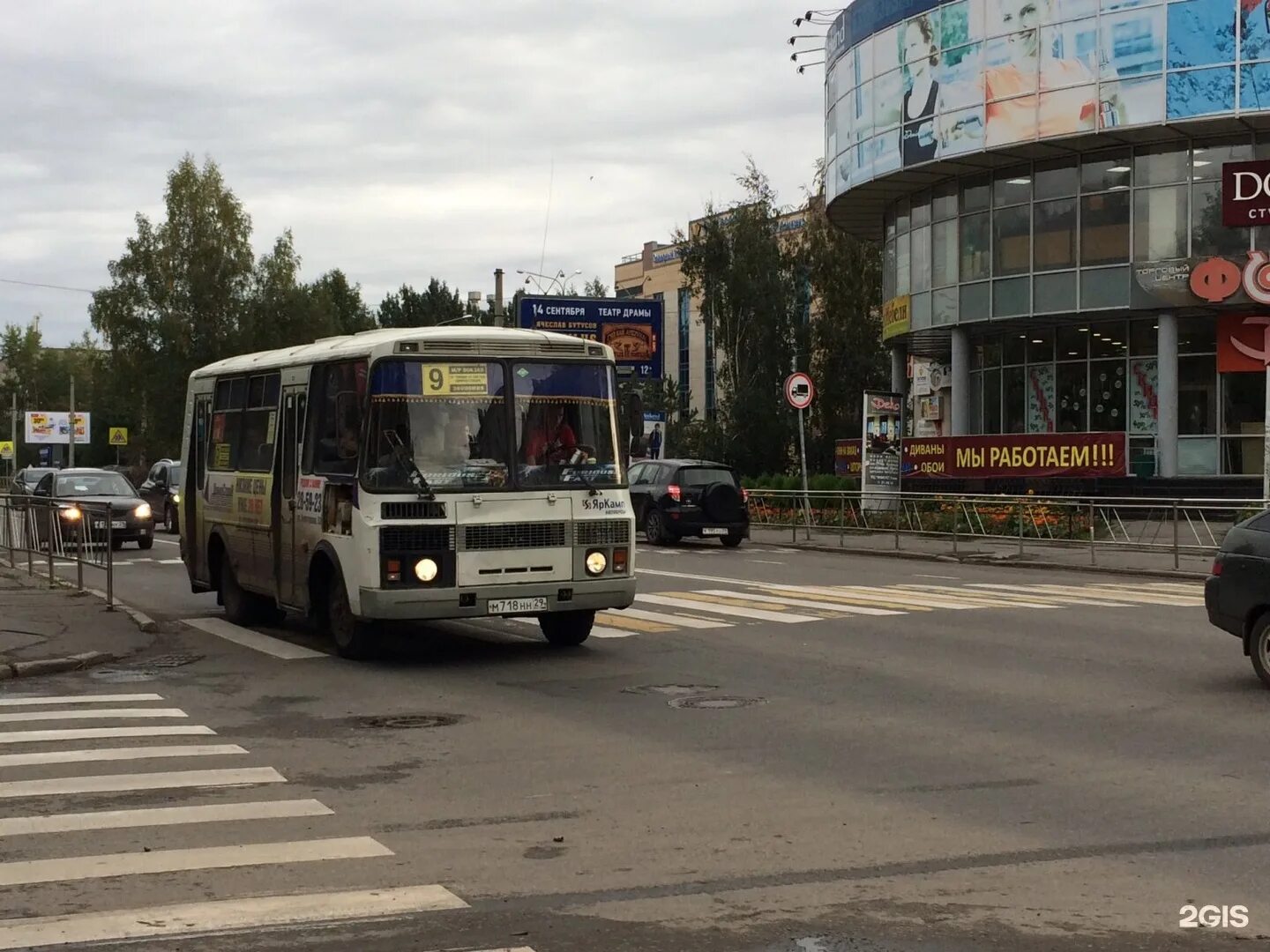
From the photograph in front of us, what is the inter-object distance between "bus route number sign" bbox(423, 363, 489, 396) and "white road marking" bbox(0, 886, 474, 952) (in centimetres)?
761

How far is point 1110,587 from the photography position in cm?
2183

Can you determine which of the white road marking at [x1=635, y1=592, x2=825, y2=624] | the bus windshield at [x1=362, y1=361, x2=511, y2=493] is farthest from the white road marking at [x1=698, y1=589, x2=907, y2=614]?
the bus windshield at [x1=362, y1=361, x2=511, y2=493]

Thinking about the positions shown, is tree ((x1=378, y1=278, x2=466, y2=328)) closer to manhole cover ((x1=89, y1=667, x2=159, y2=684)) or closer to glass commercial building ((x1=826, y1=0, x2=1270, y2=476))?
glass commercial building ((x1=826, y1=0, x2=1270, y2=476))

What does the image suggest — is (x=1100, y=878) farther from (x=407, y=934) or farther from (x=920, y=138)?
(x=920, y=138)

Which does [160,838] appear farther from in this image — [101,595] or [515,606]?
[101,595]

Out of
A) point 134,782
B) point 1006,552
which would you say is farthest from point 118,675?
point 1006,552

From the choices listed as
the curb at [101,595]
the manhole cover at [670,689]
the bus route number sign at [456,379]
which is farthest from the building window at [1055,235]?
the manhole cover at [670,689]

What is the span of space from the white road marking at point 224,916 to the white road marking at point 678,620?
10.4 meters

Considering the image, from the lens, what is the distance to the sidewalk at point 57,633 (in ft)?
46.1

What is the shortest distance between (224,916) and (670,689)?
21.5 ft

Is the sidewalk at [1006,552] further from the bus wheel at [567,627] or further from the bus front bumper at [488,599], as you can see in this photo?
the bus front bumper at [488,599]

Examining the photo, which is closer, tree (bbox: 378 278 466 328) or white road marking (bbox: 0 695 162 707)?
white road marking (bbox: 0 695 162 707)

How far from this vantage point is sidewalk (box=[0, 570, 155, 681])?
14.1m

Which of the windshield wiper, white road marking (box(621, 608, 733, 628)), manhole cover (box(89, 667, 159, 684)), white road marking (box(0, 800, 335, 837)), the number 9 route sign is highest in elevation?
the number 9 route sign
